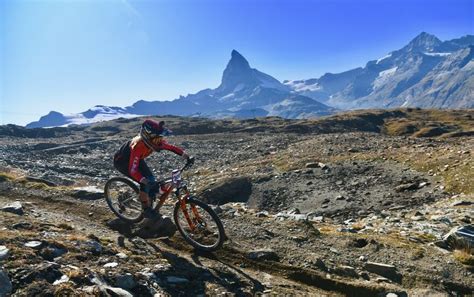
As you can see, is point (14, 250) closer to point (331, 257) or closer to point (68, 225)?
point (68, 225)

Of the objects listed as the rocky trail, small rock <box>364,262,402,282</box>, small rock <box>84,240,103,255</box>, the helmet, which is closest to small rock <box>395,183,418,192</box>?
the rocky trail

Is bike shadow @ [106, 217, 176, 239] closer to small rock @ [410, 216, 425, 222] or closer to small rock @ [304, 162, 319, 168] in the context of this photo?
small rock @ [410, 216, 425, 222]

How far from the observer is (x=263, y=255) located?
11141 mm

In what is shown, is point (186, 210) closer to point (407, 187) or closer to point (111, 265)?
point (111, 265)

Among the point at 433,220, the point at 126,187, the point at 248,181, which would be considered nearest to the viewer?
the point at 126,187

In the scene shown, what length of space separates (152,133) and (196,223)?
305cm

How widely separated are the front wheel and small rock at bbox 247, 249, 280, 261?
3.82 ft

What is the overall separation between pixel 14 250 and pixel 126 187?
6452 millimetres

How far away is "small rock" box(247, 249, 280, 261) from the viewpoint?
11.1 metres

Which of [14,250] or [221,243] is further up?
[14,250]

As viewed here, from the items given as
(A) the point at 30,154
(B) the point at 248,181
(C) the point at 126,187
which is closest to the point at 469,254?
(C) the point at 126,187

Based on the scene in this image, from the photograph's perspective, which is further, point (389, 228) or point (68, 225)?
point (389, 228)

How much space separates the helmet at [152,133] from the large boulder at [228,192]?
17192 mm

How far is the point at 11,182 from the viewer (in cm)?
2195
